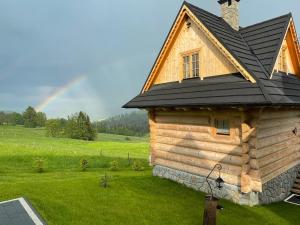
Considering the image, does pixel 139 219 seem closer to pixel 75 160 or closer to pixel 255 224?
pixel 255 224

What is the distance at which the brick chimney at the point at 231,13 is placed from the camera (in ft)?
50.5

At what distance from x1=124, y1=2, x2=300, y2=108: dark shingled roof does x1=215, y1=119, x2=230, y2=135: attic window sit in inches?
48.5

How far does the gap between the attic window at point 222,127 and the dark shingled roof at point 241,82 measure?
1.23 m

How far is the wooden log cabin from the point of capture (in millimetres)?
10453

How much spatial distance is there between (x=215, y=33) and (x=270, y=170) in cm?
626

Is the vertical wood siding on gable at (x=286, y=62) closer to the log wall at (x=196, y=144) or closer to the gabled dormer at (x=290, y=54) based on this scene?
the gabled dormer at (x=290, y=54)

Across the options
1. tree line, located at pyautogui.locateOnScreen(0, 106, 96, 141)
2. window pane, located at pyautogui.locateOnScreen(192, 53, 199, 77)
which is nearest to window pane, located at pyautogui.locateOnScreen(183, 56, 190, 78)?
window pane, located at pyautogui.locateOnScreen(192, 53, 199, 77)

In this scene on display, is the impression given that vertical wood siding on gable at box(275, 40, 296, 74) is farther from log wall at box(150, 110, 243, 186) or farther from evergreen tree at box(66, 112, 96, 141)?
evergreen tree at box(66, 112, 96, 141)

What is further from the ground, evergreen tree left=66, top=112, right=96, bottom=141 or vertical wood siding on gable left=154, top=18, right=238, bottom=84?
vertical wood siding on gable left=154, top=18, right=238, bottom=84

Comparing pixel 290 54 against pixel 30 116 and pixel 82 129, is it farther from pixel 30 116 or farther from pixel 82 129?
pixel 30 116

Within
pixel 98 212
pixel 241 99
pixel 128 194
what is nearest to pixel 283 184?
pixel 241 99

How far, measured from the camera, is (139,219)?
9.21 m

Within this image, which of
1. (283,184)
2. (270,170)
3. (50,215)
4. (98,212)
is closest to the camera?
(50,215)

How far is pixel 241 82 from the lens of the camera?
10852mm
